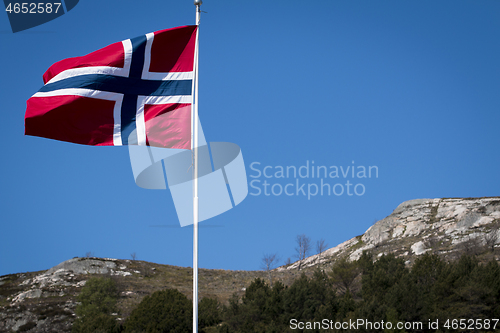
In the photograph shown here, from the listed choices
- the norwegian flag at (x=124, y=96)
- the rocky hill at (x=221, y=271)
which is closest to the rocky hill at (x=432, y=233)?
the rocky hill at (x=221, y=271)

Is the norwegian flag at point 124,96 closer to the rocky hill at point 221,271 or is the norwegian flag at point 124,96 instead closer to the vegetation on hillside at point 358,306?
the vegetation on hillside at point 358,306

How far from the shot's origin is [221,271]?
297ft

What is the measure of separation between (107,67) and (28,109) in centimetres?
237

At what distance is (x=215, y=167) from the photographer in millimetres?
14898

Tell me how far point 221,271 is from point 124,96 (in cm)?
8172

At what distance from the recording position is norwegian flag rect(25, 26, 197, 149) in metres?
11.8

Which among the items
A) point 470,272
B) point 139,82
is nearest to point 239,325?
point 470,272

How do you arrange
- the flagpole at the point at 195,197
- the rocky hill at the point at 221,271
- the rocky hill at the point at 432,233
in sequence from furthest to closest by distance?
the rocky hill at the point at 432,233 < the rocky hill at the point at 221,271 < the flagpole at the point at 195,197

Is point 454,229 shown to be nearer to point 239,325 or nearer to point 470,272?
point 470,272

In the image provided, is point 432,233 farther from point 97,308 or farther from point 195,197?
point 195,197

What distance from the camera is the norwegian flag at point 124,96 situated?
11836 millimetres

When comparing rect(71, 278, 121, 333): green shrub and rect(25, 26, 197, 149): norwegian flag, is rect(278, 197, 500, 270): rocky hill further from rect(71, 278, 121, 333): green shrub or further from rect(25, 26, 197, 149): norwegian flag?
rect(25, 26, 197, 149): norwegian flag

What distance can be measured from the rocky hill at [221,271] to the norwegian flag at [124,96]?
3994 centimetres

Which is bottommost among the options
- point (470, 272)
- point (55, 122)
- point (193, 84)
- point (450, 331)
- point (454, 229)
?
point (450, 331)
